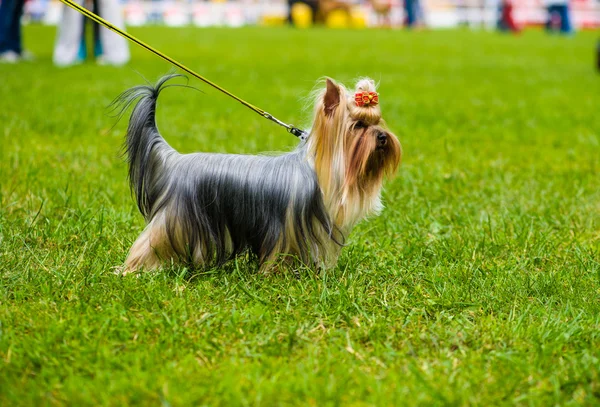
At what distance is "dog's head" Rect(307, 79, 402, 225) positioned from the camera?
3596mm

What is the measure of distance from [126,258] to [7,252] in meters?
0.71

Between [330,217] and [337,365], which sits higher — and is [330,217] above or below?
above

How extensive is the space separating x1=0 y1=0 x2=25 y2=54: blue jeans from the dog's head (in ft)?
39.1

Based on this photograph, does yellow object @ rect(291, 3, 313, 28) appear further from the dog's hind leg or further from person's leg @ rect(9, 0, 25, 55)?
the dog's hind leg

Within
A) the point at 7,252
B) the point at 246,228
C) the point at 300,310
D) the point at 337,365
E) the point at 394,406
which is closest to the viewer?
the point at 394,406

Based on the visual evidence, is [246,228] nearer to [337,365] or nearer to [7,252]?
[337,365]

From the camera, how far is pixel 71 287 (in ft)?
12.1

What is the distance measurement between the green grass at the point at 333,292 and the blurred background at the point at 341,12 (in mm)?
28729

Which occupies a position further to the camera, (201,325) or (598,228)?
(598,228)

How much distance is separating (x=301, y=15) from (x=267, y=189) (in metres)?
36.2

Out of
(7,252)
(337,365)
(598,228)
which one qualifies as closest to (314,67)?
(598,228)

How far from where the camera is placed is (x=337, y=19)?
38781mm

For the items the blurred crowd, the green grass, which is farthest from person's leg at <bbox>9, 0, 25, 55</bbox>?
the blurred crowd

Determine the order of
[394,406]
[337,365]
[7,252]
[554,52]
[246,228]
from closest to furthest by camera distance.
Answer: [394,406], [337,365], [246,228], [7,252], [554,52]
